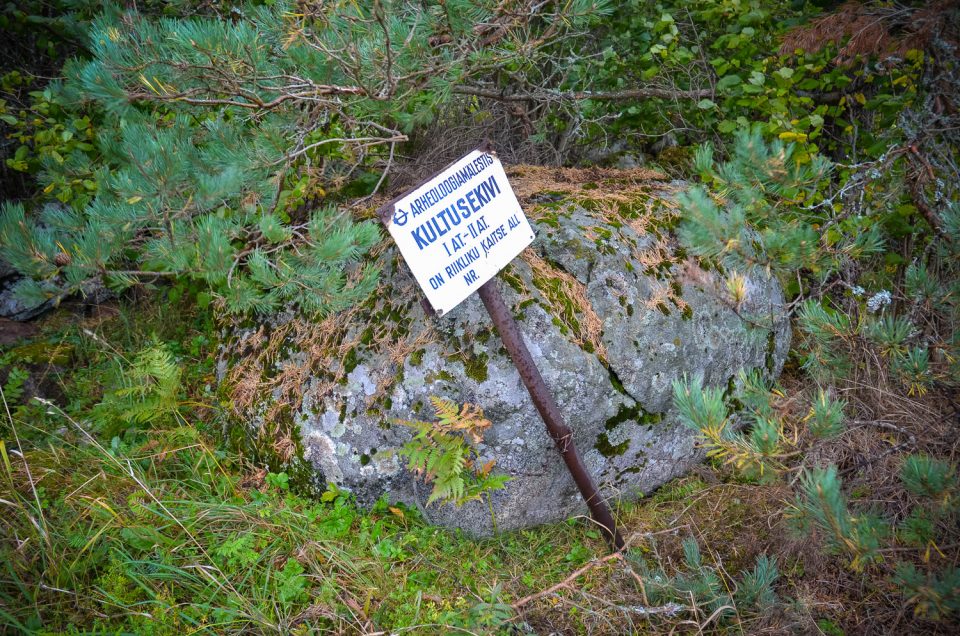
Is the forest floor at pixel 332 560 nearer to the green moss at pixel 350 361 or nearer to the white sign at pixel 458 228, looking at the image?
the green moss at pixel 350 361

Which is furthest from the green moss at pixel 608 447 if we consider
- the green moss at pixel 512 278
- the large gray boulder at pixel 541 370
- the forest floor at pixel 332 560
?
the green moss at pixel 512 278

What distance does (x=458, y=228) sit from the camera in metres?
2.76

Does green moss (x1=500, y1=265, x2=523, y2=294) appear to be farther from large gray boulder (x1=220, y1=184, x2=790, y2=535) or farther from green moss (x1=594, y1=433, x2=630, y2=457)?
green moss (x1=594, y1=433, x2=630, y2=457)

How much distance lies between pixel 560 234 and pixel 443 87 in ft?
3.54

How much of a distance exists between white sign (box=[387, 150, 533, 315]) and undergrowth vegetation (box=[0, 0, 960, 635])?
31 cm

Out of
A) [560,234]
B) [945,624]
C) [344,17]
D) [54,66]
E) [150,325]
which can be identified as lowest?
[945,624]

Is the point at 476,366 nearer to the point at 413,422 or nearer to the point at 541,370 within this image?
the point at 541,370

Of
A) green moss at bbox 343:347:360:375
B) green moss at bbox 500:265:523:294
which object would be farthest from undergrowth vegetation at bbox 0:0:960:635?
green moss at bbox 500:265:523:294

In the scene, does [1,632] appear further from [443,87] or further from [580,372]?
[443,87]

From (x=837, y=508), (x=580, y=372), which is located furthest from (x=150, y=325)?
(x=837, y=508)

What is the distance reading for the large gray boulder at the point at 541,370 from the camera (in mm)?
3133

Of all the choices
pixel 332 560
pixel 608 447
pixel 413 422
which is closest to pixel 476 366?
pixel 413 422

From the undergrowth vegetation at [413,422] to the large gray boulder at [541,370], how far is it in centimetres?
11

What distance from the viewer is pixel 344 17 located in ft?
8.72
